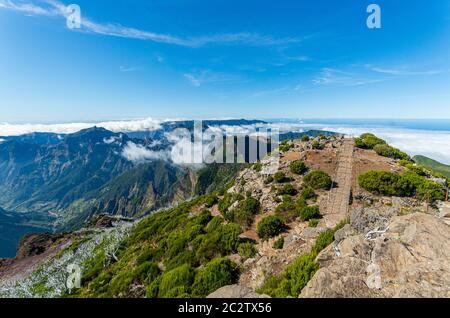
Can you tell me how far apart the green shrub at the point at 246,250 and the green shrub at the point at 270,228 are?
5.50 ft

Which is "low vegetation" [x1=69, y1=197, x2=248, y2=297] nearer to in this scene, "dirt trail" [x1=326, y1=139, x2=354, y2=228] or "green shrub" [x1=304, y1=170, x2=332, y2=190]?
"green shrub" [x1=304, y1=170, x2=332, y2=190]

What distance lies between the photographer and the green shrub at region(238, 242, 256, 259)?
1597 centimetres

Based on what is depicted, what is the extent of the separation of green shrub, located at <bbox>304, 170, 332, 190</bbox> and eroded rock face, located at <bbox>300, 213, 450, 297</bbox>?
12.2 metres

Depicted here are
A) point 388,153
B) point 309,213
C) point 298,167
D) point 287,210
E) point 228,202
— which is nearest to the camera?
point 309,213

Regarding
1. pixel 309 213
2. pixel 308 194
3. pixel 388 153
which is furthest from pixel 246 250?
pixel 388 153

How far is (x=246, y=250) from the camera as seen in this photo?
16.4 meters

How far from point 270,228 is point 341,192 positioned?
820 cm

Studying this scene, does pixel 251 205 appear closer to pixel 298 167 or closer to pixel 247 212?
pixel 247 212

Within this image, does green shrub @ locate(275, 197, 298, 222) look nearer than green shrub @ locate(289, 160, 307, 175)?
Yes

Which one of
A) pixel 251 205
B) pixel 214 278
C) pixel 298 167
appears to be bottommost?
pixel 214 278

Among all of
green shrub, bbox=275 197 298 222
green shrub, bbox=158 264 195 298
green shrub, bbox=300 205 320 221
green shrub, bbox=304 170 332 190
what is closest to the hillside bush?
green shrub, bbox=304 170 332 190
